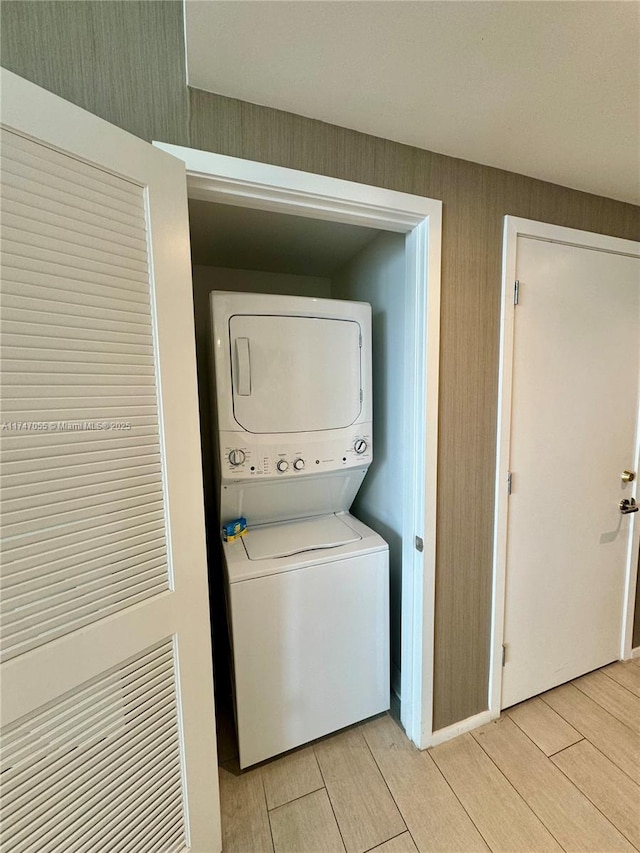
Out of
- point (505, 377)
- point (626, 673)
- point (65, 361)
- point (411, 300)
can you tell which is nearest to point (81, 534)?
point (65, 361)

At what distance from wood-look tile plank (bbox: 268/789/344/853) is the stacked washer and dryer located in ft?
0.55

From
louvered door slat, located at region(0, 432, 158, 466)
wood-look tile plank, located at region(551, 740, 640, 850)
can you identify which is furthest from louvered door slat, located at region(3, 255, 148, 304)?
wood-look tile plank, located at region(551, 740, 640, 850)

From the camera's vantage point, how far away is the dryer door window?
1.29 metres

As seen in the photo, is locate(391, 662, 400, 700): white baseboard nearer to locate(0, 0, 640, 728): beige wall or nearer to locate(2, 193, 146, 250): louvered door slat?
locate(0, 0, 640, 728): beige wall

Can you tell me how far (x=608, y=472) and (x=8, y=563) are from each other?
2.26m

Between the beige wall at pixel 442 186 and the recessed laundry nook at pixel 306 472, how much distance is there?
0.79 ft

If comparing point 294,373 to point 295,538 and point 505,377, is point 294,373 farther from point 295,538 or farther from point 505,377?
point 505,377

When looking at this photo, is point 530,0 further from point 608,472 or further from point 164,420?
point 608,472

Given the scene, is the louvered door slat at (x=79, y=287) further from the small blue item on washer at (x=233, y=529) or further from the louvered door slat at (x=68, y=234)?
the small blue item on washer at (x=233, y=529)

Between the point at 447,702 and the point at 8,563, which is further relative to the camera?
the point at 447,702

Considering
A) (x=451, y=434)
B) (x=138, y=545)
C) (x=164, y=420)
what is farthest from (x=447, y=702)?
(x=164, y=420)

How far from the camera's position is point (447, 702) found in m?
1.44

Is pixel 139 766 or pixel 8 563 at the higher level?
pixel 8 563

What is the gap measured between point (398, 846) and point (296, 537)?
1.02 meters
